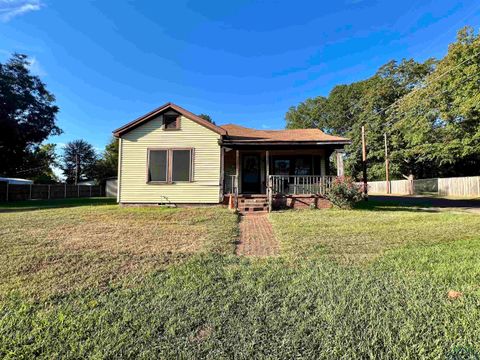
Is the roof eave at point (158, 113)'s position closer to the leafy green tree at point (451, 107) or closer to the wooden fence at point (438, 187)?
the leafy green tree at point (451, 107)

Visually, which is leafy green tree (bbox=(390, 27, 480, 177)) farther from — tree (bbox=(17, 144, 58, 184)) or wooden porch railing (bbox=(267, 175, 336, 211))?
tree (bbox=(17, 144, 58, 184))

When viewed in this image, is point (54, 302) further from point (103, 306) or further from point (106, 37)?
point (106, 37)

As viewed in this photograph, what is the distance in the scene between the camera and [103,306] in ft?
10.6

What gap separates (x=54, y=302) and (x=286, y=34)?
58.1ft

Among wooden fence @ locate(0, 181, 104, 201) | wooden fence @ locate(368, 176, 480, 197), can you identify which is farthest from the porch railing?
wooden fence @ locate(0, 181, 104, 201)

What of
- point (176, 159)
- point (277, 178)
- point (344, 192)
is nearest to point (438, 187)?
point (344, 192)

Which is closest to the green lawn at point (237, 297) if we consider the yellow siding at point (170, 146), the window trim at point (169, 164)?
the yellow siding at point (170, 146)

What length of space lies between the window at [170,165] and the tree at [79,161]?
38696 mm

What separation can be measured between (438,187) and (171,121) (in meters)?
27.2

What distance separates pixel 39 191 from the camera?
25109 millimetres

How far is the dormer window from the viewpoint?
1289 centimetres

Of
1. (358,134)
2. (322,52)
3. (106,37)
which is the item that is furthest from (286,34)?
(358,134)

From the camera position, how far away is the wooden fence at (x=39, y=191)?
72.2ft

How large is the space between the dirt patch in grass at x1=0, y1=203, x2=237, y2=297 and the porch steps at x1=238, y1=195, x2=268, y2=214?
6.43 feet
